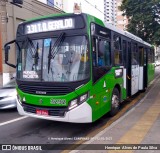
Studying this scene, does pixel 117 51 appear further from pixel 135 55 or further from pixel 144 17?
pixel 144 17

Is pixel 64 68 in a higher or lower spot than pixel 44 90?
higher

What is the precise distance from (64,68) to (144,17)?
20461 mm

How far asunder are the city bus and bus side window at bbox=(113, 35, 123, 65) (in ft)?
2.57

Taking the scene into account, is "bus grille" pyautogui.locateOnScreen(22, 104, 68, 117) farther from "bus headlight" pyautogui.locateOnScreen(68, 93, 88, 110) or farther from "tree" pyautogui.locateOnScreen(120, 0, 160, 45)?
"tree" pyautogui.locateOnScreen(120, 0, 160, 45)

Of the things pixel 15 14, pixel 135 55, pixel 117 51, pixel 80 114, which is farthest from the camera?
pixel 15 14

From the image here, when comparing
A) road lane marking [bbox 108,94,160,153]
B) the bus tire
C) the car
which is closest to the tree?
the bus tire

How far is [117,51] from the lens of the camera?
27.3 feet

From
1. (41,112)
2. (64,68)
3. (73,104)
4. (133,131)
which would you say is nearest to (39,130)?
(41,112)

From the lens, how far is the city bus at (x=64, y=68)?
6113 millimetres

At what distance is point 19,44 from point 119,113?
4.05 meters

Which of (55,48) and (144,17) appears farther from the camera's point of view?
(144,17)

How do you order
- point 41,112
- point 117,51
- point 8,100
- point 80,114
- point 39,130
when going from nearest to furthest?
1. point 80,114
2. point 41,112
3. point 39,130
4. point 117,51
5. point 8,100

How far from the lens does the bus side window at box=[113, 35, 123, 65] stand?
320 inches

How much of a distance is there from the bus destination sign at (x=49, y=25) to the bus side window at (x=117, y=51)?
2.20 m
